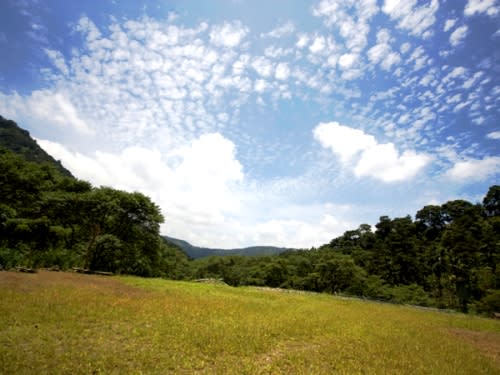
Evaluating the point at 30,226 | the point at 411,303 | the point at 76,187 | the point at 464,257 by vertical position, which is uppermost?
the point at 76,187

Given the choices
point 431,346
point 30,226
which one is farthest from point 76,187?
point 431,346

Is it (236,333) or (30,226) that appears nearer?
(236,333)

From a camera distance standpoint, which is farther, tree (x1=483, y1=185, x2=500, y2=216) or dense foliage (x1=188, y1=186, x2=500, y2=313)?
tree (x1=483, y1=185, x2=500, y2=216)

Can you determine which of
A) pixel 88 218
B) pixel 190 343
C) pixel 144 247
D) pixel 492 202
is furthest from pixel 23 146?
→ pixel 492 202

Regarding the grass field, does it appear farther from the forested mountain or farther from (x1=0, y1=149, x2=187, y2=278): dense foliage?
(x1=0, y1=149, x2=187, y2=278): dense foliage

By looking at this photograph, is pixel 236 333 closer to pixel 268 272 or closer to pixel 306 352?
pixel 306 352

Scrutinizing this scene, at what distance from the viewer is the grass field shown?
18.5 ft

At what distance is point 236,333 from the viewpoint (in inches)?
337

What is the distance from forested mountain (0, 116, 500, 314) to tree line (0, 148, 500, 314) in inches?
3.6

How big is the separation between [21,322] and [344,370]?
8918mm

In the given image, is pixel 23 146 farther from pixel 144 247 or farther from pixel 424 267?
pixel 424 267

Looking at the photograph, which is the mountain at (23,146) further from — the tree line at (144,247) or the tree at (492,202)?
the tree at (492,202)

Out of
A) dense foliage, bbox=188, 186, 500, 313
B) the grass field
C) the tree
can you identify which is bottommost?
the grass field

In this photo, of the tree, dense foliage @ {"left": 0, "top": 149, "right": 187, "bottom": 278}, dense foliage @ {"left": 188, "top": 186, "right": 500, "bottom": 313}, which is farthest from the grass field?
the tree
